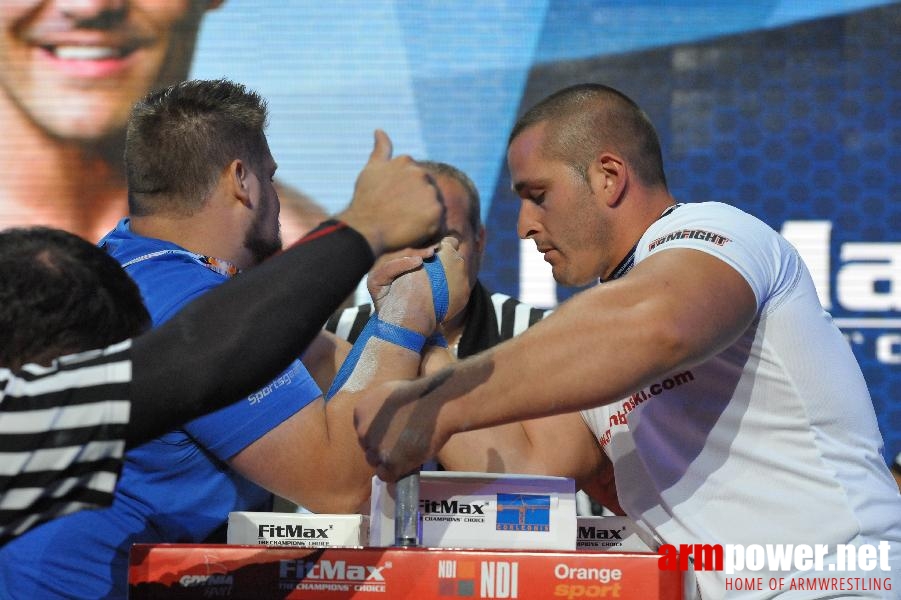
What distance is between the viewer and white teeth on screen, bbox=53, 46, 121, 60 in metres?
3.94

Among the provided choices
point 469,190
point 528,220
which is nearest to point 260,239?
point 528,220

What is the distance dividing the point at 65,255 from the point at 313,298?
278 mm

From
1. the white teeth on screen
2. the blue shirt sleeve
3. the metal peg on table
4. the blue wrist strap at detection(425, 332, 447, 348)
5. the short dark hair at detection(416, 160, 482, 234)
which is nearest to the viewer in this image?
the metal peg on table

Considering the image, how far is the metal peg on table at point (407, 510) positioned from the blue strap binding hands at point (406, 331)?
361 millimetres

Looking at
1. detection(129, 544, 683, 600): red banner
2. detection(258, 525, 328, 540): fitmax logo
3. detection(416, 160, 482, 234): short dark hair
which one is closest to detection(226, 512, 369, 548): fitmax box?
detection(258, 525, 328, 540): fitmax logo

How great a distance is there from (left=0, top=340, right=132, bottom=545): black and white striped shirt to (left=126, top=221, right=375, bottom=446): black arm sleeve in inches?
0.8

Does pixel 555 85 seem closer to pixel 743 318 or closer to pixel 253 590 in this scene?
pixel 743 318

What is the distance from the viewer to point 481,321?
2.94 metres

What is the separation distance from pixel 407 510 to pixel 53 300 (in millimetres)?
511

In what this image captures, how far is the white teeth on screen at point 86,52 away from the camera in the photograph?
394 cm

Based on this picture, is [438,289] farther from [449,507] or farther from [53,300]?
[53,300]

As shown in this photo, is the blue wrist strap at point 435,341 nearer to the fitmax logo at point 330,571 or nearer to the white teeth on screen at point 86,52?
the fitmax logo at point 330,571

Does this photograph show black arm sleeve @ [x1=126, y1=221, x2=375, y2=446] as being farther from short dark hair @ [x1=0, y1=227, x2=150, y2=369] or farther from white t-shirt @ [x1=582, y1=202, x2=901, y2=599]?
white t-shirt @ [x1=582, y1=202, x2=901, y2=599]

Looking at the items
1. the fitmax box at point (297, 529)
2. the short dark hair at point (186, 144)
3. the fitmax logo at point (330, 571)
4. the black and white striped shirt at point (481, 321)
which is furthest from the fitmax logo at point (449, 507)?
the black and white striped shirt at point (481, 321)
